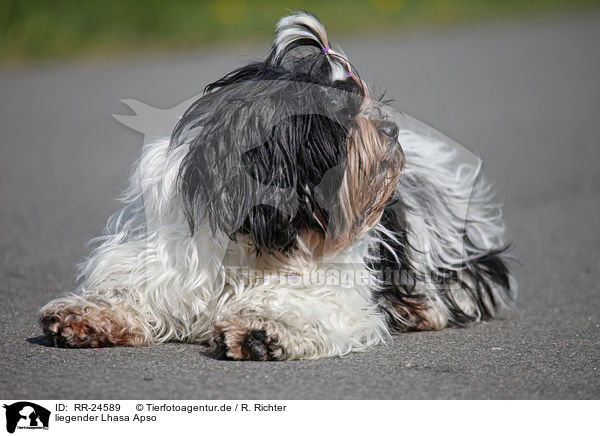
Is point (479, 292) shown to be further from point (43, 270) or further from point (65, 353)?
point (43, 270)

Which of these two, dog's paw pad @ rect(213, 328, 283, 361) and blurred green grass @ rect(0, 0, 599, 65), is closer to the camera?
dog's paw pad @ rect(213, 328, 283, 361)

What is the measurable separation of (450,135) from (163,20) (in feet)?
24.8

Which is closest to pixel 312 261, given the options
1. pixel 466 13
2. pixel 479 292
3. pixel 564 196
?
pixel 479 292

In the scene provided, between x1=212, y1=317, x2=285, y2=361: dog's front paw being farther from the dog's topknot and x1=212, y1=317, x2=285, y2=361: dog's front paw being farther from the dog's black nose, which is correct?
the dog's topknot

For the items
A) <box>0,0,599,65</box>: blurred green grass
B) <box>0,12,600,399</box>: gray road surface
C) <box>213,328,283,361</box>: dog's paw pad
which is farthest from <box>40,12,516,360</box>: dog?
<box>0,0,599,65</box>: blurred green grass

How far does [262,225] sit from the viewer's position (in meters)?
3.72

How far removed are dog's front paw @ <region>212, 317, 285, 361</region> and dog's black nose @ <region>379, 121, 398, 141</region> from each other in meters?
0.91

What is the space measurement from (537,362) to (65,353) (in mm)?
1903

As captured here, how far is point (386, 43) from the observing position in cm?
1545

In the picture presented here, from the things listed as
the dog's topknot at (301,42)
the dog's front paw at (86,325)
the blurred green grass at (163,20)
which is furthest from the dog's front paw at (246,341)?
the blurred green grass at (163,20)

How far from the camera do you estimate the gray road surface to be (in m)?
3.51

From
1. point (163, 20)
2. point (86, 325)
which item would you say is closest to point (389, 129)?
point (86, 325)

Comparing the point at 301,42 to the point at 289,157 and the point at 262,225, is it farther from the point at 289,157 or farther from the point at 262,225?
the point at 262,225

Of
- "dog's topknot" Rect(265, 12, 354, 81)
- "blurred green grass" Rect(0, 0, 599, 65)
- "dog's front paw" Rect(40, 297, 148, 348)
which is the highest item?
"blurred green grass" Rect(0, 0, 599, 65)
